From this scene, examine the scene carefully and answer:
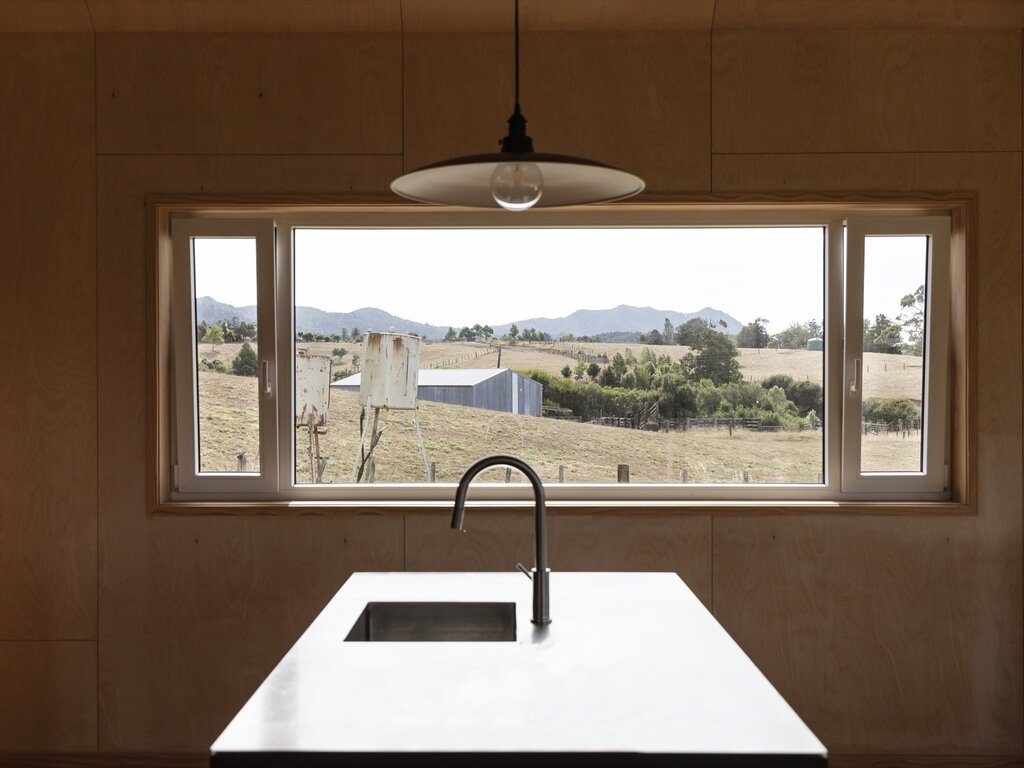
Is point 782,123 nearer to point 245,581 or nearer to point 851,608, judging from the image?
point 851,608

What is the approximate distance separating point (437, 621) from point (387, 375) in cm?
138

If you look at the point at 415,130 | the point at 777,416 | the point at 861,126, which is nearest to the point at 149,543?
the point at 415,130

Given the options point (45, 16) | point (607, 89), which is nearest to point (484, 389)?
point (607, 89)

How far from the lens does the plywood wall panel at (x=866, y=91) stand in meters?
3.01

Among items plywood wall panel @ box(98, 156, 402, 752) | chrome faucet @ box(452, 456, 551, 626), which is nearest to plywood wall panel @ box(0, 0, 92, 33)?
plywood wall panel @ box(98, 156, 402, 752)

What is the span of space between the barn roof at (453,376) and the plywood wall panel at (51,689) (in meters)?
1.52

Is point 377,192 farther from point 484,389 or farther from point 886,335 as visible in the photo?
point 886,335

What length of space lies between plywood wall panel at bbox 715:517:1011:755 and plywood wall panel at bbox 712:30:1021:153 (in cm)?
136

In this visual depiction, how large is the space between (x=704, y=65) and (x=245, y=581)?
8.06ft

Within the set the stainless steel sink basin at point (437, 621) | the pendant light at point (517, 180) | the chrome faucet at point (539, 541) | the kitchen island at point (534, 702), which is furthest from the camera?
the stainless steel sink basin at point (437, 621)

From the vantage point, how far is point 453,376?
326cm

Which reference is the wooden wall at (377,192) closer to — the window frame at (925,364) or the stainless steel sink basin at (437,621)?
the window frame at (925,364)

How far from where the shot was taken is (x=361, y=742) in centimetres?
126

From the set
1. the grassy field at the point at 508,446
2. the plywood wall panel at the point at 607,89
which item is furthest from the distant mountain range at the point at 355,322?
the plywood wall panel at the point at 607,89
